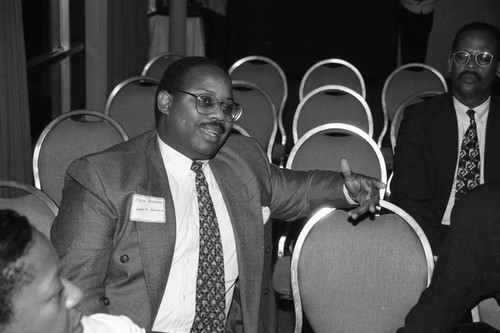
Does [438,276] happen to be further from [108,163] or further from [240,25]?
[240,25]

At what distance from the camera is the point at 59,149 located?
3.77 meters

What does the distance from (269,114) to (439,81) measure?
1591 mm

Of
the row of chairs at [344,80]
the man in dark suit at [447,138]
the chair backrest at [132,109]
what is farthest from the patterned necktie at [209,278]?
the row of chairs at [344,80]

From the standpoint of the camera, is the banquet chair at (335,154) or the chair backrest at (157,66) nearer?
the banquet chair at (335,154)

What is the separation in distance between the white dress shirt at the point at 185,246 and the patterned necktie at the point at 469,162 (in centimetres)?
152

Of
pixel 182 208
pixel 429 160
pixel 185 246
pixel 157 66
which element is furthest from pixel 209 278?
pixel 157 66

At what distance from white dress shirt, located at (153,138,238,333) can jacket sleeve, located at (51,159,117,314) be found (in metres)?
0.21

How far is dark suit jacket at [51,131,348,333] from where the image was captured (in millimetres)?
2166

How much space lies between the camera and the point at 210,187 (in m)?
2.49

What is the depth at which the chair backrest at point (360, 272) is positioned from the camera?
105 inches

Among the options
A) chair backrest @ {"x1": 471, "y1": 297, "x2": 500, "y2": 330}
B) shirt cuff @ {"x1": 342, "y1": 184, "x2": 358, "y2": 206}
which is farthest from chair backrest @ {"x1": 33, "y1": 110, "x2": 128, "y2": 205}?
chair backrest @ {"x1": 471, "y1": 297, "x2": 500, "y2": 330}

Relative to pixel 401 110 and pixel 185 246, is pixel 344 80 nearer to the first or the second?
pixel 401 110

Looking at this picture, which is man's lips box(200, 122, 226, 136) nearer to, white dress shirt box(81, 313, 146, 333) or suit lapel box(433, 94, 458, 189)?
white dress shirt box(81, 313, 146, 333)

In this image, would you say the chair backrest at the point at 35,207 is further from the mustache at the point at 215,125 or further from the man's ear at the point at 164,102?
the mustache at the point at 215,125
